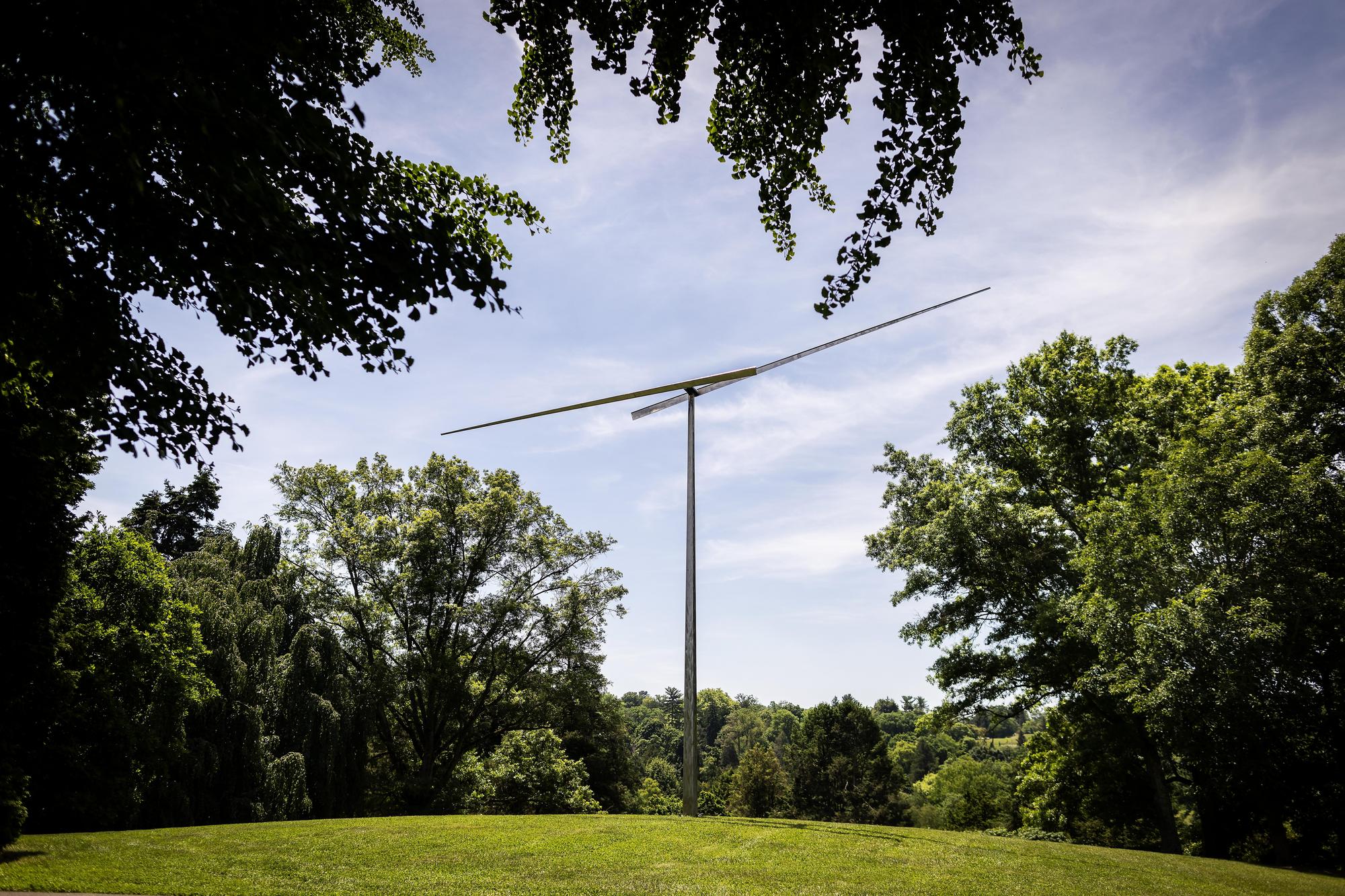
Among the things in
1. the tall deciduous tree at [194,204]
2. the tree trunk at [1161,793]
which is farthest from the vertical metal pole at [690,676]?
the tree trunk at [1161,793]

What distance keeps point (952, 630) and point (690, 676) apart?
1147cm

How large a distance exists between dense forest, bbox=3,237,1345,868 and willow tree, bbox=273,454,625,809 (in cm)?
13

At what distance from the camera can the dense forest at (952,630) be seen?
15664mm

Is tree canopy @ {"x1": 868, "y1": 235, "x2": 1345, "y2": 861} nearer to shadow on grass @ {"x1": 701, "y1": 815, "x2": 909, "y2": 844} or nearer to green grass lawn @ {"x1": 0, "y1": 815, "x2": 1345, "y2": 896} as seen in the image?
green grass lawn @ {"x1": 0, "y1": 815, "x2": 1345, "y2": 896}

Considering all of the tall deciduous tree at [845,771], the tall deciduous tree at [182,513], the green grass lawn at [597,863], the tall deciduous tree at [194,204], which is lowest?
the tall deciduous tree at [845,771]

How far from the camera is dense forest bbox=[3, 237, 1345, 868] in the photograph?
1566 cm

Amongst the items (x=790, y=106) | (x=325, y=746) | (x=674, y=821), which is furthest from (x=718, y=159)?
(x=325, y=746)

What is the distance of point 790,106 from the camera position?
16.7ft

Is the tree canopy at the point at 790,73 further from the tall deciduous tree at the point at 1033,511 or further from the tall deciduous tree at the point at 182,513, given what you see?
the tall deciduous tree at the point at 182,513

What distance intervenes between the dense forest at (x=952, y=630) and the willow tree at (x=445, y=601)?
0.42 feet

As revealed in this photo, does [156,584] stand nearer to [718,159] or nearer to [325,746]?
[325,746]

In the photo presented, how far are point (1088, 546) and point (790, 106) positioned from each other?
18524mm

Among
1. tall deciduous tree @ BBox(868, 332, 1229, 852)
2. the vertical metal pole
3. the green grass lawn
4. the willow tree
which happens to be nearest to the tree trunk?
tall deciduous tree @ BBox(868, 332, 1229, 852)

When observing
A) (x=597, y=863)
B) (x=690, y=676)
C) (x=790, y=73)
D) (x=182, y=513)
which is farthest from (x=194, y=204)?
(x=182, y=513)
